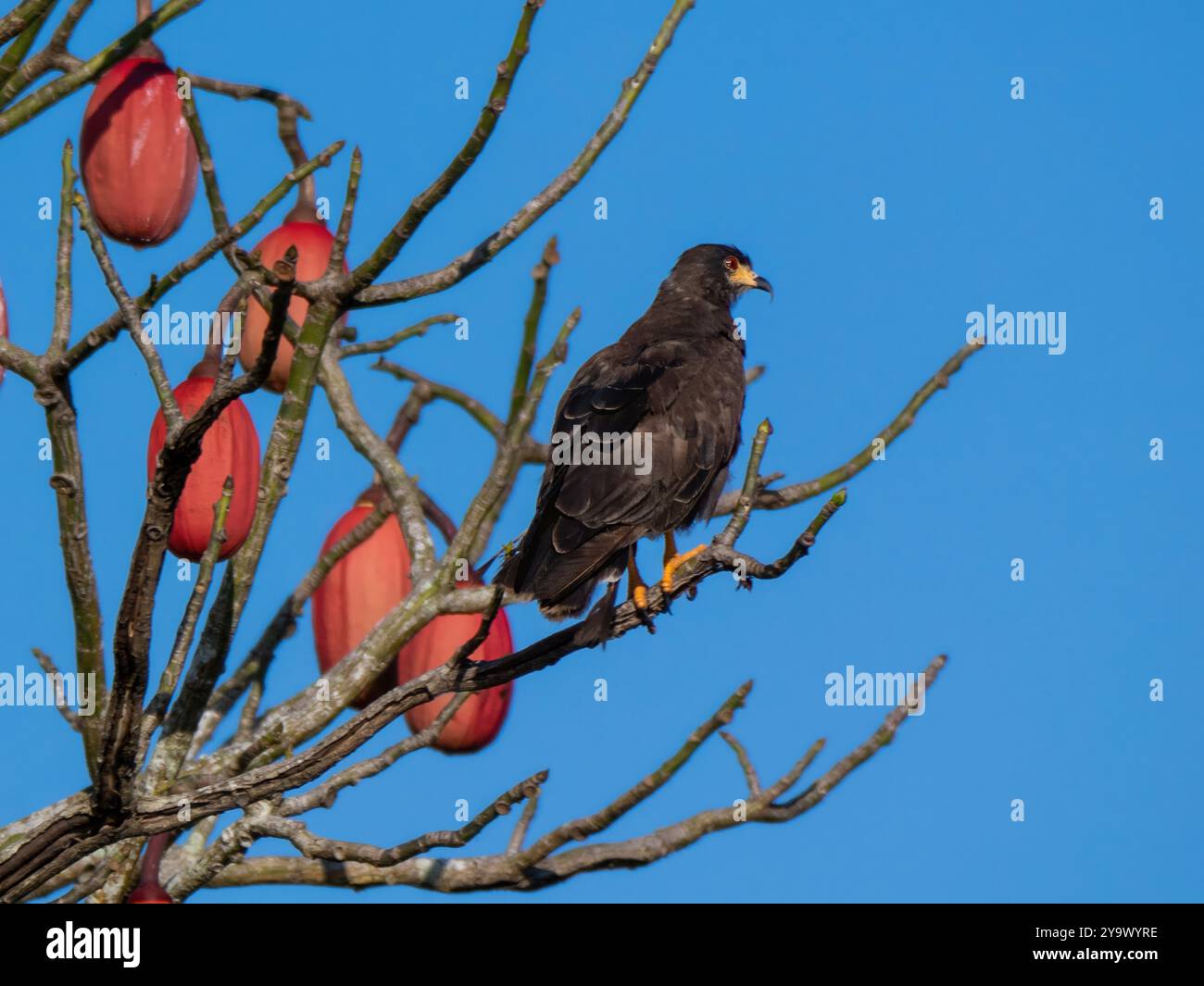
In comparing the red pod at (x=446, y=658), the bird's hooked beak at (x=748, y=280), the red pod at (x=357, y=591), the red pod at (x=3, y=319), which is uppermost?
the bird's hooked beak at (x=748, y=280)

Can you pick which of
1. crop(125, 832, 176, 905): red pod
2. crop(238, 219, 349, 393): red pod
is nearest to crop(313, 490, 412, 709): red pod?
crop(238, 219, 349, 393): red pod

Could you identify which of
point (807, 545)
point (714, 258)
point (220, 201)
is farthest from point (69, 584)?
point (714, 258)

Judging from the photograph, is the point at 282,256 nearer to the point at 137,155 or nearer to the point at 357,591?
the point at 137,155

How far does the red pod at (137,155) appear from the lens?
792 centimetres

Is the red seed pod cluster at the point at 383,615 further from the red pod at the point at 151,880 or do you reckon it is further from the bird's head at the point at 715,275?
the bird's head at the point at 715,275

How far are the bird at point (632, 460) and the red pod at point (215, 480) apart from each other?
124 cm

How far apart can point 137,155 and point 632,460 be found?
120 inches

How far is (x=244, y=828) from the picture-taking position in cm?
613

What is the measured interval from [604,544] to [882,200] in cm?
403

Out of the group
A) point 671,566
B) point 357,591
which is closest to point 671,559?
point 671,566

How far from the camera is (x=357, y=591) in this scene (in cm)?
855

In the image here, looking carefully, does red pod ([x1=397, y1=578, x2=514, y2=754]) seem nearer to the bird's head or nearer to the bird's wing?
the bird's wing

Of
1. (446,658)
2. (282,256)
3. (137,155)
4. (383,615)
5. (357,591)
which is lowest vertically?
(446,658)

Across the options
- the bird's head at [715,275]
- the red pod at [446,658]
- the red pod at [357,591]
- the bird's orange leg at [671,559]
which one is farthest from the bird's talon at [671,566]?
the bird's head at [715,275]
